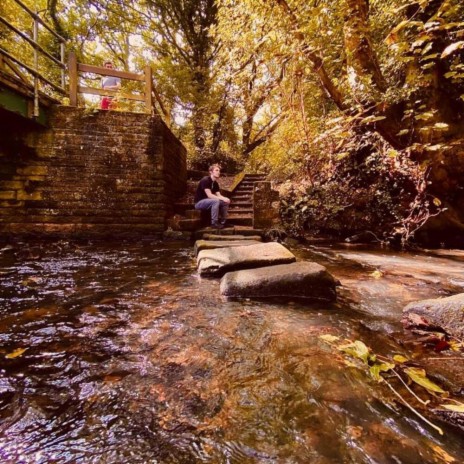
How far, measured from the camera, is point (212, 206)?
6.43m

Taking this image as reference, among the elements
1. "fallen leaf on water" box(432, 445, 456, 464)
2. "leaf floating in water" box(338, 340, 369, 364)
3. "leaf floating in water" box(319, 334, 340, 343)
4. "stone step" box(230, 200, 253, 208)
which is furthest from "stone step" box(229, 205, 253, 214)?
"fallen leaf on water" box(432, 445, 456, 464)

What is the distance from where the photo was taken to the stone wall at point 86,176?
19.9 ft

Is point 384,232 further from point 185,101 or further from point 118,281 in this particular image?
point 185,101

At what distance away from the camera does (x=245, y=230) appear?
6293 millimetres

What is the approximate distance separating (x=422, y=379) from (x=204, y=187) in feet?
18.6

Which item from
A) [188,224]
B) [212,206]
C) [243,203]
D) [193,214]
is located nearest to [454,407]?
[212,206]

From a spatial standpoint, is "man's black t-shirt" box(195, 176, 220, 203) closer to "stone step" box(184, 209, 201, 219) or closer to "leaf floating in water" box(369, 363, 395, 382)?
"stone step" box(184, 209, 201, 219)

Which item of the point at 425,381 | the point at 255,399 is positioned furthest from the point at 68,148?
the point at 425,381

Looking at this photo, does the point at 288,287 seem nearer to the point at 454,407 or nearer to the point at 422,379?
the point at 422,379

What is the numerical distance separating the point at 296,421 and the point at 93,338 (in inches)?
53.7

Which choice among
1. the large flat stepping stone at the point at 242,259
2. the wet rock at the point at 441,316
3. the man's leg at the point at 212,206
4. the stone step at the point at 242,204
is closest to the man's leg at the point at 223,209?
the man's leg at the point at 212,206

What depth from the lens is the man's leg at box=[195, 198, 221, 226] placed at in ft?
20.9

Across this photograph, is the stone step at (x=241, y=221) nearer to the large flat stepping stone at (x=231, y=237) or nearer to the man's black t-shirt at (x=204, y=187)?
the man's black t-shirt at (x=204, y=187)

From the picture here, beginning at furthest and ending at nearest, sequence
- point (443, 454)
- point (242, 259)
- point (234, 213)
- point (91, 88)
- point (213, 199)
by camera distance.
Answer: point (234, 213), point (213, 199), point (91, 88), point (242, 259), point (443, 454)
